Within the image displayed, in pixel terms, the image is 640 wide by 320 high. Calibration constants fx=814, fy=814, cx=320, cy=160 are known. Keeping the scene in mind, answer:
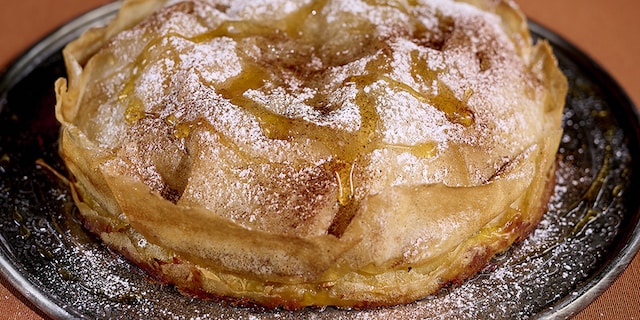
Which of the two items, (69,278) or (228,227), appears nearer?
(228,227)

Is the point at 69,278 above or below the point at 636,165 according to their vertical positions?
above

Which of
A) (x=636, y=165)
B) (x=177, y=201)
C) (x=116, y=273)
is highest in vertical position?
(x=177, y=201)

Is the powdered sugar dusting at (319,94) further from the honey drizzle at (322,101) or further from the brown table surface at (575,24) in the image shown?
the brown table surface at (575,24)

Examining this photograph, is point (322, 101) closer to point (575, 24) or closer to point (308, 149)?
point (308, 149)

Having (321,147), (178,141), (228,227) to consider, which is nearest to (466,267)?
(321,147)

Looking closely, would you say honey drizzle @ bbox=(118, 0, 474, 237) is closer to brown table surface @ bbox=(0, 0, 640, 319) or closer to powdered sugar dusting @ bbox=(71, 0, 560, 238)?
powdered sugar dusting @ bbox=(71, 0, 560, 238)

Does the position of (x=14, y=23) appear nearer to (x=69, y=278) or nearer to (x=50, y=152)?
(x=50, y=152)

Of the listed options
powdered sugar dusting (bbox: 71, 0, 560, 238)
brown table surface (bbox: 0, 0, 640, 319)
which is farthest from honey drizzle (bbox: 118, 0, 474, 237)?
brown table surface (bbox: 0, 0, 640, 319)
